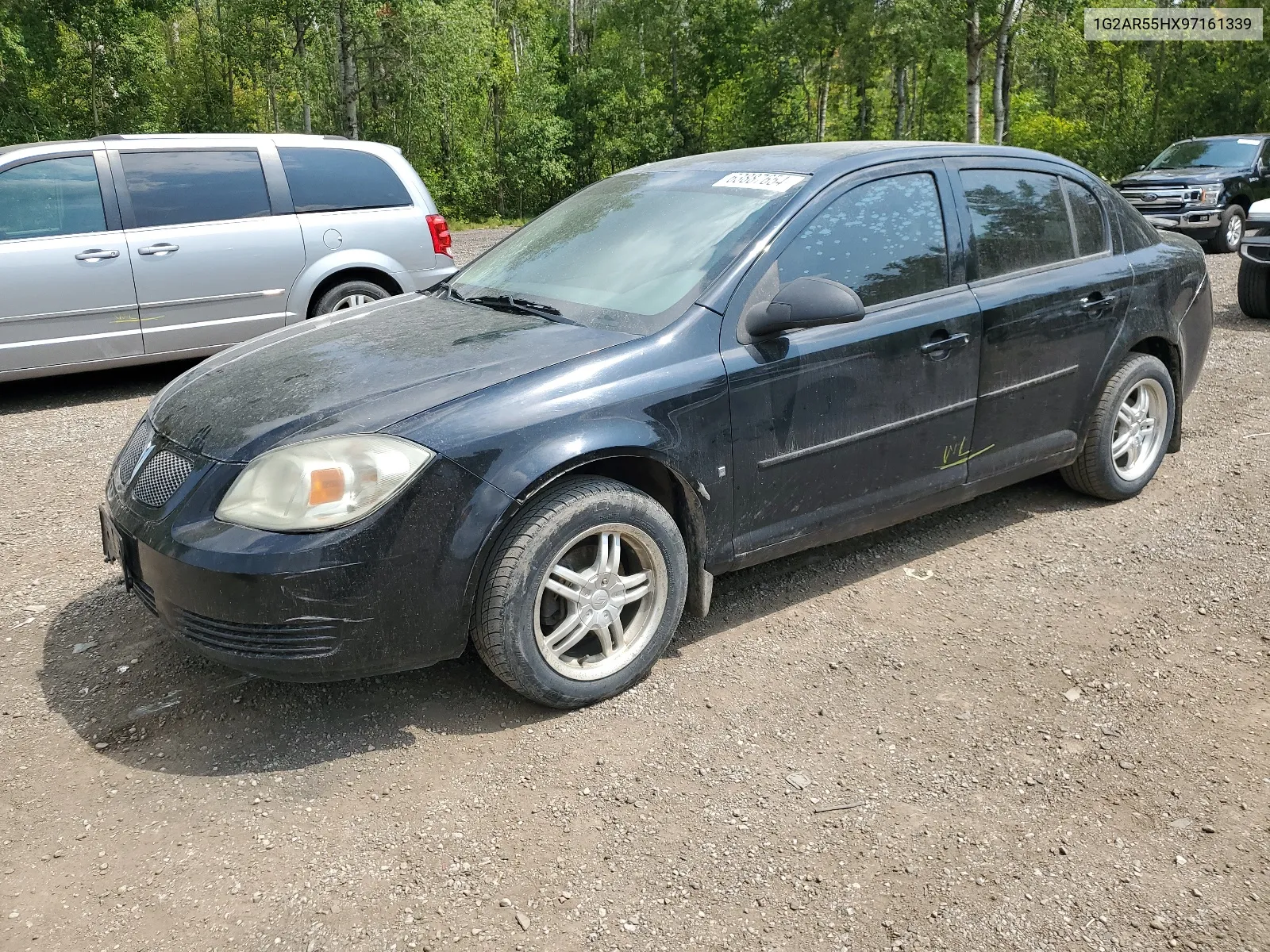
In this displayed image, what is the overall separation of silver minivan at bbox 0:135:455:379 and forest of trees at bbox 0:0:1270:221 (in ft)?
61.1

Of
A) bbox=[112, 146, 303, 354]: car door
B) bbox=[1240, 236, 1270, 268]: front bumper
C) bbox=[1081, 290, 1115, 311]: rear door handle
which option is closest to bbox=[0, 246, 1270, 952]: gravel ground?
bbox=[1081, 290, 1115, 311]: rear door handle

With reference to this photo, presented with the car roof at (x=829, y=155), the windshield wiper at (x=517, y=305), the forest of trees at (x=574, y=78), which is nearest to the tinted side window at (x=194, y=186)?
the windshield wiper at (x=517, y=305)

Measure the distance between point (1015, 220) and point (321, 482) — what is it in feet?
10.1

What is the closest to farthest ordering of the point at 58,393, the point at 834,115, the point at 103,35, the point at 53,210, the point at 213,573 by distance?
→ the point at 213,573, the point at 53,210, the point at 58,393, the point at 103,35, the point at 834,115

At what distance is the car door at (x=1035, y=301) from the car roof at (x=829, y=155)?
71 millimetres

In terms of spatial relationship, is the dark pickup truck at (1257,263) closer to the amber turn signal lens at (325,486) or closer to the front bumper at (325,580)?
the front bumper at (325,580)

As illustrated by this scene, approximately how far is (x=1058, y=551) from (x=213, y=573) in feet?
11.2

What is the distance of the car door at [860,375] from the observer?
12.0 ft

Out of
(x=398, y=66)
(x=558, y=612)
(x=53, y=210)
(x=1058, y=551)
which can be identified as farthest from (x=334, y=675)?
(x=398, y=66)

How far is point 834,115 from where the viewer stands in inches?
1812

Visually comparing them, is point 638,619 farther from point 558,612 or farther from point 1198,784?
point 1198,784

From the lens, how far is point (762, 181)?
401 cm

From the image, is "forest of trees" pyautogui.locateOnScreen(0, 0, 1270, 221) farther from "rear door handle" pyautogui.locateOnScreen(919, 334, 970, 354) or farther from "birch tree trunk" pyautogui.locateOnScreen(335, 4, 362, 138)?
"rear door handle" pyautogui.locateOnScreen(919, 334, 970, 354)

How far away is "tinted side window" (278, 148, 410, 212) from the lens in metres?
8.13
